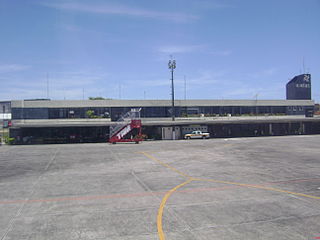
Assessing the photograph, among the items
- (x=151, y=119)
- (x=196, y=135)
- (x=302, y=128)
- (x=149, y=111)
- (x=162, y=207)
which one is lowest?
(x=162, y=207)

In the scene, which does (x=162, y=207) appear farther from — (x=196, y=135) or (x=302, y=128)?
(x=302, y=128)

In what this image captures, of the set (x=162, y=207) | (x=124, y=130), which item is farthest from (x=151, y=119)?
(x=162, y=207)

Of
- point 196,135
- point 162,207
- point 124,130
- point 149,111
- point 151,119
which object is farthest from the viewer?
point 149,111

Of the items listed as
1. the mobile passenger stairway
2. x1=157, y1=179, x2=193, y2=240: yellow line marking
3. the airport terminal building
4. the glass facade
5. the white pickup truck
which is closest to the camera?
x1=157, y1=179, x2=193, y2=240: yellow line marking

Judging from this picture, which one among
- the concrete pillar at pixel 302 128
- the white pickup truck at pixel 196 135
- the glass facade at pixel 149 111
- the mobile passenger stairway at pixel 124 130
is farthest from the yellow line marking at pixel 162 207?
the concrete pillar at pixel 302 128

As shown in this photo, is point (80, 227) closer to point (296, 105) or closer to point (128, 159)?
point (128, 159)

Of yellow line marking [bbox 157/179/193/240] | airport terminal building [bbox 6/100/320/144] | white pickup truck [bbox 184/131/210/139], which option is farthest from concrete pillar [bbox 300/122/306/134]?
yellow line marking [bbox 157/179/193/240]

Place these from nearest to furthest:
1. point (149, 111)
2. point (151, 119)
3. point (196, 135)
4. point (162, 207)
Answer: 1. point (162, 207)
2. point (196, 135)
3. point (151, 119)
4. point (149, 111)

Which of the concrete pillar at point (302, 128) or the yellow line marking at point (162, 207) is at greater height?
the concrete pillar at point (302, 128)

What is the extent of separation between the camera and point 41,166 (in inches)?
920

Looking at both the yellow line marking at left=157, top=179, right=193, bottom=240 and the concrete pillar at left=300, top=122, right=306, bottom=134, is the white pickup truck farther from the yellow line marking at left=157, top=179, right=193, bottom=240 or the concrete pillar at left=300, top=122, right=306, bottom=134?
the yellow line marking at left=157, top=179, right=193, bottom=240

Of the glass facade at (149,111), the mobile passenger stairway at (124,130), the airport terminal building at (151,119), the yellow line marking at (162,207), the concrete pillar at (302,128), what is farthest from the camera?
the concrete pillar at (302,128)

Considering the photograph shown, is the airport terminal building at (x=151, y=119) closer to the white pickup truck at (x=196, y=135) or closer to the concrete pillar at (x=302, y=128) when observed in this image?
the concrete pillar at (x=302, y=128)

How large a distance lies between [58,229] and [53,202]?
11.6 feet
